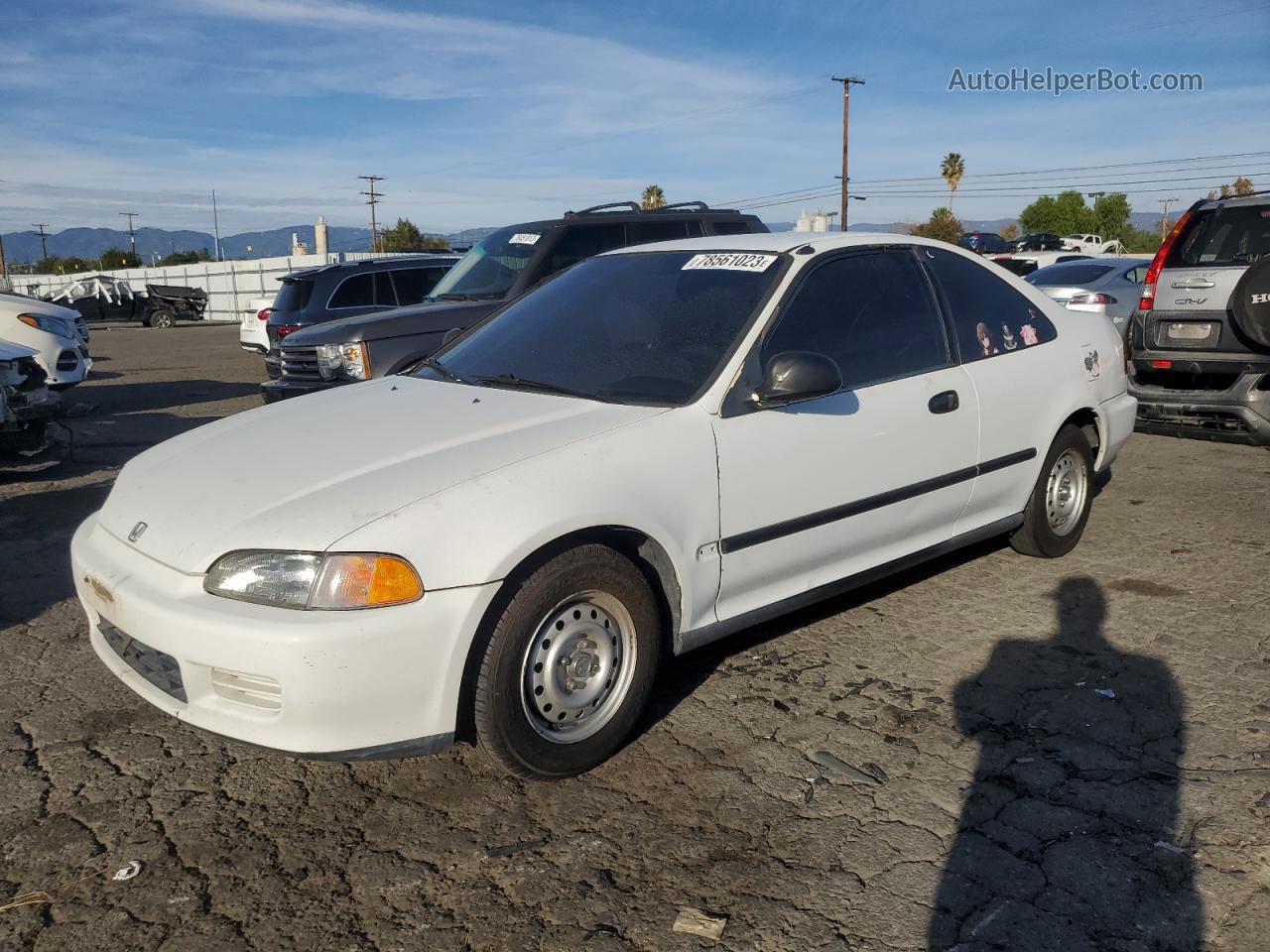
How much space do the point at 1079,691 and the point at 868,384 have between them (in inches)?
54.0

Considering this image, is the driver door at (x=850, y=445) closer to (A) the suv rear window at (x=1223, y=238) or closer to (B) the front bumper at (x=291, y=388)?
(A) the suv rear window at (x=1223, y=238)

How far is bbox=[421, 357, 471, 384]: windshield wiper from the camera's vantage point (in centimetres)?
408

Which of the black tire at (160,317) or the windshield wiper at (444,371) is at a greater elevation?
the windshield wiper at (444,371)

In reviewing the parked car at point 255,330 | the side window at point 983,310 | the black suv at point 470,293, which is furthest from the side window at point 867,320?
the parked car at point 255,330

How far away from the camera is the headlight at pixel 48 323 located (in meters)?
10.7

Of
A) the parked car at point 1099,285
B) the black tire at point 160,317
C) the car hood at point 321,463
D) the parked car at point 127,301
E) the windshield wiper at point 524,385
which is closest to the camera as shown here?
the car hood at point 321,463

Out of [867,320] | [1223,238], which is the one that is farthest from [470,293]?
[1223,238]

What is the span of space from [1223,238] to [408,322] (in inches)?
240

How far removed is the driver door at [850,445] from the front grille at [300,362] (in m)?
5.30

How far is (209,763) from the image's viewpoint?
3.37 meters

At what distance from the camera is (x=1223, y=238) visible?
7.59m

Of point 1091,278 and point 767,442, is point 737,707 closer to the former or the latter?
point 767,442

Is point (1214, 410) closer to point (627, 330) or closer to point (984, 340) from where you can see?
point (984, 340)

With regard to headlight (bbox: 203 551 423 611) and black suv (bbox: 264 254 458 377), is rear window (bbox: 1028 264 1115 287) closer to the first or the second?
black suv (bbox: 264 254 458 377)
